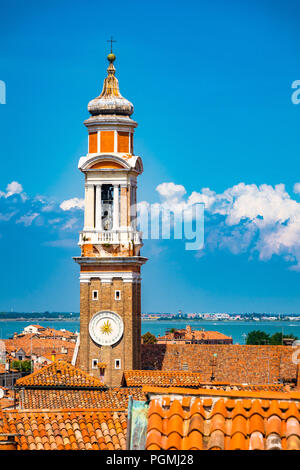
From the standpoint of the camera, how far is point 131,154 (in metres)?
44.1

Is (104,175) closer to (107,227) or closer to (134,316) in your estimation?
(107,227)

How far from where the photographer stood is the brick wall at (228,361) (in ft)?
151

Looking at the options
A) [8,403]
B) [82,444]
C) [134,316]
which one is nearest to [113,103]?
[134,316]

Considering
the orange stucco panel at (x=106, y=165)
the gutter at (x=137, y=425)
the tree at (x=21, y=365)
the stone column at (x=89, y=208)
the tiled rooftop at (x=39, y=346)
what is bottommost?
the tree at (x=21, y=365)

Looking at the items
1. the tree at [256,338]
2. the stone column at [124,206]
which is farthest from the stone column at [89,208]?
the tree at [256,338]

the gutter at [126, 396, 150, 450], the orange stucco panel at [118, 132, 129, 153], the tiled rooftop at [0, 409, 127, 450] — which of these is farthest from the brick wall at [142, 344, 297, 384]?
the gutter at [126, 396, 150, 450]

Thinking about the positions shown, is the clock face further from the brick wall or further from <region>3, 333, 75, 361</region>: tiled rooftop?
<region>3, 333, 75, 361</region>: tiled rooftop

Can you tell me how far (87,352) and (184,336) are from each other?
2546 inches

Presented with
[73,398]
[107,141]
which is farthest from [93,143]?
[73,398]

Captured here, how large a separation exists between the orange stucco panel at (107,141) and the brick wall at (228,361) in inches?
365

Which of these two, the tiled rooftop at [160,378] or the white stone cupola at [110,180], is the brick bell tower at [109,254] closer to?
the white stone cupola at [110,180]

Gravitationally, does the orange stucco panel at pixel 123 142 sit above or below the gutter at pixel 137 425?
above

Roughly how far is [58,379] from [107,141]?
1147cm

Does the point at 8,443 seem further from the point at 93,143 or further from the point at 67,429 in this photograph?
the point at 93,143
